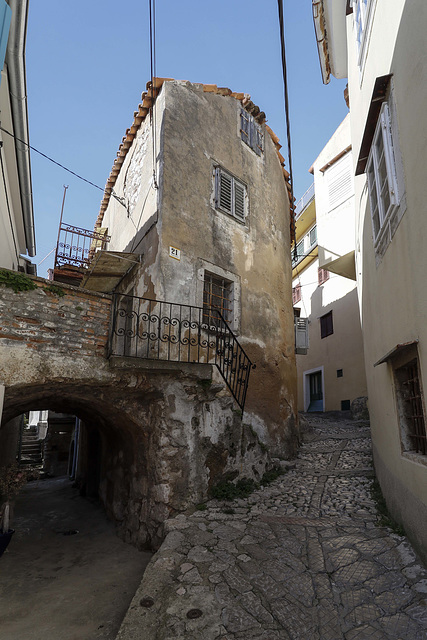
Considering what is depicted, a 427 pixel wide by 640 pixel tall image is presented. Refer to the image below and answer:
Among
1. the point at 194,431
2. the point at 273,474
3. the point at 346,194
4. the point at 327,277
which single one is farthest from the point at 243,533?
the point at 327,277

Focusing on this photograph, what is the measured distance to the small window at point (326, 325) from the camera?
60.6 ft

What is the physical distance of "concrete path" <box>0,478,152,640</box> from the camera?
15.6ft

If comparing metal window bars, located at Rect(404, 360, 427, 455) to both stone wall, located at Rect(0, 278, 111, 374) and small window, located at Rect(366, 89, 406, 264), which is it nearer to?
small window, located at Rect(366, 89, 406, 264)

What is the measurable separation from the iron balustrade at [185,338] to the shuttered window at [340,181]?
748 centimetres

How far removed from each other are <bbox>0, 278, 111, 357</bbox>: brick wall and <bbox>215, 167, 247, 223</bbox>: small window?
14.9ft

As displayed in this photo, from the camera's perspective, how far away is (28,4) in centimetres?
548

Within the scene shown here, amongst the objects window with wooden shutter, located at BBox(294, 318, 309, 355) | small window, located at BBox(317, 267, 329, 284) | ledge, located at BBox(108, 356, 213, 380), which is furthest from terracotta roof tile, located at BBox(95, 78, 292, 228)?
small window, located at BBox(317, 267, 329, 284)

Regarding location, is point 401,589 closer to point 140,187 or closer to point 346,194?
point 140,187

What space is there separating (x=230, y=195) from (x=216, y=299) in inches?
119

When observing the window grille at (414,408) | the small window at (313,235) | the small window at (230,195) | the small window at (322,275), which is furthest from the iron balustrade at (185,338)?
the small window at (313,235)

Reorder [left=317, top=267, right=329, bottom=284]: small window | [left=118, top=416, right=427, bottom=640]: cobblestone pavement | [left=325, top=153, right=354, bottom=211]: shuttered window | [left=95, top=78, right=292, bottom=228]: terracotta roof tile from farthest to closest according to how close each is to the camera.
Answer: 1. [left=317, top=267, right=329, bottom=284]: small window
2. [left=325, top=153, right=354, bottom=211]: shuttered window
3. [left=95, top=78, right=292, bottom=228]: terracotta roof tile
4. [left=118, top=416, right=427, bottom=640]: cobblestone pavement

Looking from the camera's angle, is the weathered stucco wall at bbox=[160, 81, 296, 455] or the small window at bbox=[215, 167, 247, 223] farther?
the small window at bbox=[215, 167, 247, 223]

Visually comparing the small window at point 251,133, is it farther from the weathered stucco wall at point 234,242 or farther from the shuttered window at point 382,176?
the shuttered window at point 382,176

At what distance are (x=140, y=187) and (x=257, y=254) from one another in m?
3.54
